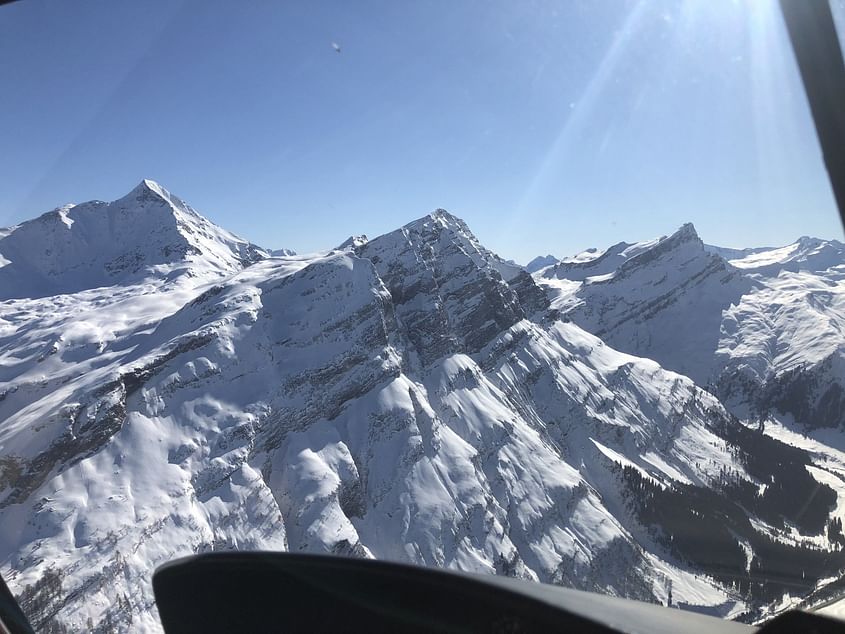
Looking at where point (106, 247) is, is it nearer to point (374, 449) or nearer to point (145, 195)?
point (145, 195)

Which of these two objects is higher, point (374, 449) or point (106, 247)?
point (106, 247)

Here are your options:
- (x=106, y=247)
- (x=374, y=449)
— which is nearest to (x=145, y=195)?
(x=106, y=247)

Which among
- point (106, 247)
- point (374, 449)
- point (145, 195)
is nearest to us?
point (374, 449)

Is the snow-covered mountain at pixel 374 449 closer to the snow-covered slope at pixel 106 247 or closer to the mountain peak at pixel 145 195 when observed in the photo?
the snow-covered slope at pixel 106 247

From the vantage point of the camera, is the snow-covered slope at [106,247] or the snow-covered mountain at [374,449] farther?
the snow-covered slope at [106,247]

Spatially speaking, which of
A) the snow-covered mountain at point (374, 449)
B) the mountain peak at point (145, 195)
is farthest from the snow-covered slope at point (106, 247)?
the snow-covered mountain at point (374, 449)

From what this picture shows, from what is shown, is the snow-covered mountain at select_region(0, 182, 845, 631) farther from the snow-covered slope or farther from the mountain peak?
the mountain peak

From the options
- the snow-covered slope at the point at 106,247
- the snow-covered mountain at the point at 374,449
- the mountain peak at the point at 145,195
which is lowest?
the snow-covered mountain at the point at 374,449
